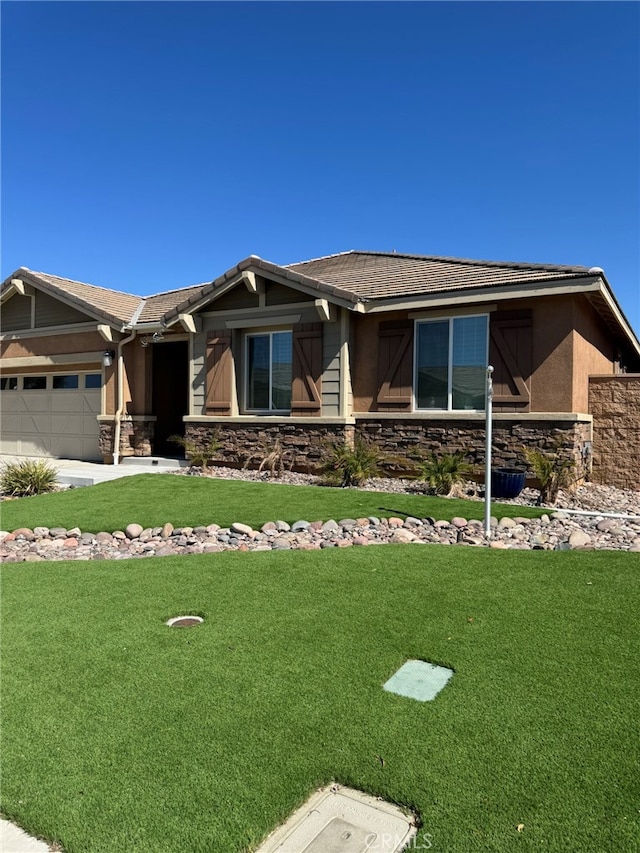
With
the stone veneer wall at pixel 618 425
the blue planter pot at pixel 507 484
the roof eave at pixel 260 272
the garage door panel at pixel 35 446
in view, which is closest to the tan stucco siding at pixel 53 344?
the garage door panel at pixel 35 446

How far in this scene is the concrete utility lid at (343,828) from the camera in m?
1.97

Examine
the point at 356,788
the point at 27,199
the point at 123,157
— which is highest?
the point at 123,157

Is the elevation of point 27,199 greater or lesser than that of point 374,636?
greater

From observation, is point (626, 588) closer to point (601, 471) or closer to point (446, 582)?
point (446, 582)

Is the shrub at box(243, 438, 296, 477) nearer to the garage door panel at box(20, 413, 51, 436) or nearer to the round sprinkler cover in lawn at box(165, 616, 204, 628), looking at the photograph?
the round sprinkler cover in lawn at box(165, 616, 204, 628)

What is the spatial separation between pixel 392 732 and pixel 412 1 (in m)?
10.6

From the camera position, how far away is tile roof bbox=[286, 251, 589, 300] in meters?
9.66

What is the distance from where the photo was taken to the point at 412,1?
340 inches

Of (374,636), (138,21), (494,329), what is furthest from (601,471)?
(138,21)

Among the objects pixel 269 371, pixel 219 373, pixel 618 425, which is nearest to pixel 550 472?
pixel 618 425

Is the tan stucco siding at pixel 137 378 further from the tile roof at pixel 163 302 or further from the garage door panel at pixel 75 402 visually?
the garage door panel at pixel 75 402

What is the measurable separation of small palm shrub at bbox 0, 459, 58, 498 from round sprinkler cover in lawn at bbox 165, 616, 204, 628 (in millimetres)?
8035

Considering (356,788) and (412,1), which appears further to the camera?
(412,1)

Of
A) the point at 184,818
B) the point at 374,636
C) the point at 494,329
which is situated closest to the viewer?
the point at 184,818
